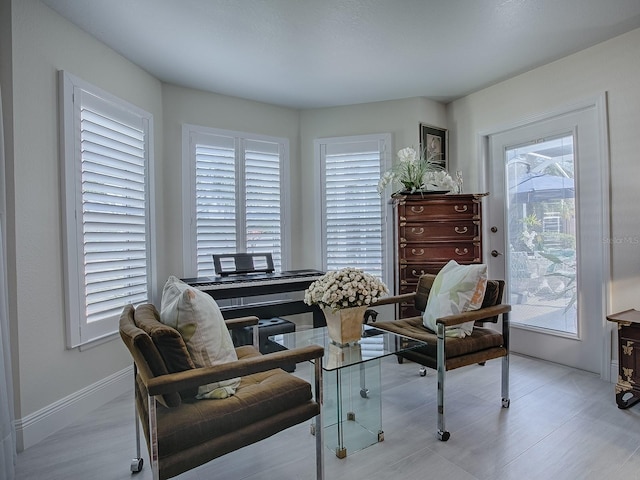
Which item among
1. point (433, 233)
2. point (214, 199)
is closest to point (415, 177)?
point (433, 233)

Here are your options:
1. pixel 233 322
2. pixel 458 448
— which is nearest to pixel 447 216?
pixel 458 448

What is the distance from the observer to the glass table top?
2006mm

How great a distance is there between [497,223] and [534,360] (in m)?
1.36

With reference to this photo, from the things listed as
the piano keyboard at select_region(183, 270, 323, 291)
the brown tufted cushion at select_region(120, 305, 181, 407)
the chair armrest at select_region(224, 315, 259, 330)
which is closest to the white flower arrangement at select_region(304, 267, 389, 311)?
the chair armrest at select_region(224, 315, 259, 330)

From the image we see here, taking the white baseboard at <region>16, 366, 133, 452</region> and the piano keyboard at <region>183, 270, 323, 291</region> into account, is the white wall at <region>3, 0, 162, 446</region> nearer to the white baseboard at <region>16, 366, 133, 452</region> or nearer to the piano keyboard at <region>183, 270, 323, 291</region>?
the white baseboard at <region>16, 366, 133, 452</region>

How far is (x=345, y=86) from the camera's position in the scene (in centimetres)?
359

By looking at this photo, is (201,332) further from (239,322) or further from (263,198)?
(263,198)

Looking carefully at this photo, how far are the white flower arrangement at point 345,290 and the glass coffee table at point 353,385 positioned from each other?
29 cm

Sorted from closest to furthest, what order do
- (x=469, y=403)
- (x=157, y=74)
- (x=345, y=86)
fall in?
(x=469, y=403), (x=157, y=74), (x=345, y=86)

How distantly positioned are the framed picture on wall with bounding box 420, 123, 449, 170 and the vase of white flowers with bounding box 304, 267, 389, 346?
2361 millimetres

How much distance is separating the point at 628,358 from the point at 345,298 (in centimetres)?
196

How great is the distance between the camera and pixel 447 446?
2045 mm

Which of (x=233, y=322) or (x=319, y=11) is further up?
(x=319, y=11)

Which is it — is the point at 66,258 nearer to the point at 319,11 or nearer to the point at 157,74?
the point at 157,74
